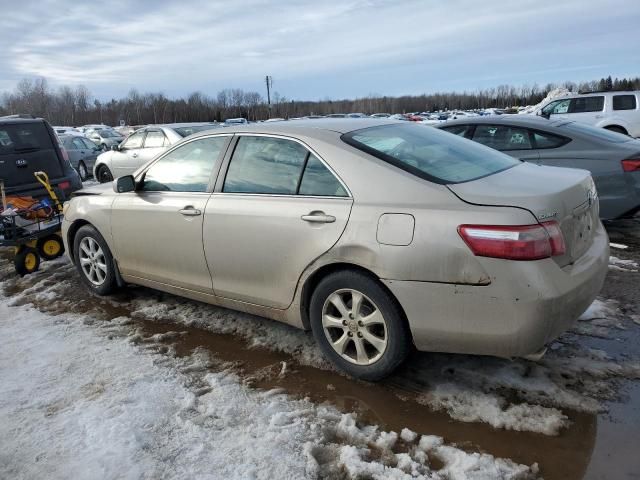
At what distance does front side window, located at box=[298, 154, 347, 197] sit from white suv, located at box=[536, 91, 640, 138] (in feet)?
44.4

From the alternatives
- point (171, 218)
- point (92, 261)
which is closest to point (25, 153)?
point (92, 261)

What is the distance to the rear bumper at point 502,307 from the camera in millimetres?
2680

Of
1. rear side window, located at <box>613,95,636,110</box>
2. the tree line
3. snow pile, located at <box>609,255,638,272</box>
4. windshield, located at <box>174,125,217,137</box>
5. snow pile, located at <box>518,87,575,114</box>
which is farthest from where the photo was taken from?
the tree line

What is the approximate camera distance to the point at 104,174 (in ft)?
46.8

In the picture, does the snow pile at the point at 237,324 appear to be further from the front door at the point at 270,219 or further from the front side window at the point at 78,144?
the front side window at the point at 78,144

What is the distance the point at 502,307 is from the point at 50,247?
5.38 metres

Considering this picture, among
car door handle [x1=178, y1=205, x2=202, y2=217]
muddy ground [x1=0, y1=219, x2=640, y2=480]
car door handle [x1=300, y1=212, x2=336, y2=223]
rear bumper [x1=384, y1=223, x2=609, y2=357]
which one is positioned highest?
car door handle [x1=300, y1=212, x2=336, y2=223]

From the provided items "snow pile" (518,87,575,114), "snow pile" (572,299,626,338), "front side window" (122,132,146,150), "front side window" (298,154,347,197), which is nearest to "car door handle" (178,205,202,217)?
"front side window" (298,154,347,197)

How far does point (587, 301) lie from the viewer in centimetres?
304

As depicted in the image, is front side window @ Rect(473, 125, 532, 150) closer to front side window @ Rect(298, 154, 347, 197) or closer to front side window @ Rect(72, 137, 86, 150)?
front side window @ Rect(298, 154, 347, 197)

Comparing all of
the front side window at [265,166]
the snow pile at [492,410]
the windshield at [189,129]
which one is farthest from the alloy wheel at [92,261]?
the windshield at [189,129]

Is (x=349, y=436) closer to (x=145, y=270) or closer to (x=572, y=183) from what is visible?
(x=572, y=183)

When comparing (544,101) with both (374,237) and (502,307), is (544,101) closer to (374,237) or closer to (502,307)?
(374,237)

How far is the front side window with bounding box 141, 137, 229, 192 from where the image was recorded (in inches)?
160
